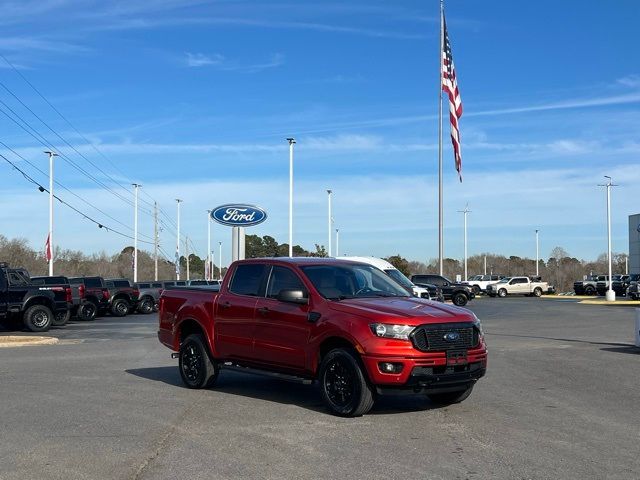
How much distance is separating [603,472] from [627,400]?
163 inches

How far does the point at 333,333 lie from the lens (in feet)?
29.7

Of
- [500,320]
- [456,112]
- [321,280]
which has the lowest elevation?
[500,320]

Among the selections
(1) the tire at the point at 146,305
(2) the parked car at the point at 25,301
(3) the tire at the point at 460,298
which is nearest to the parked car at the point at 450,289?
(3) the tire at the point at 460,298

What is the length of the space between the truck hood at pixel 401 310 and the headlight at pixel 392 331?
58 millimetres

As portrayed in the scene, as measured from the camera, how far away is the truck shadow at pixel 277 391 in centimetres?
980

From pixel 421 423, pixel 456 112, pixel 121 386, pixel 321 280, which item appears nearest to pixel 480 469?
pixel 421 423

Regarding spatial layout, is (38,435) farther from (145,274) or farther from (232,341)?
(145,274)

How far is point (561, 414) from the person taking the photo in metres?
9.27

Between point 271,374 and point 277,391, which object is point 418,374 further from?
point 277,391

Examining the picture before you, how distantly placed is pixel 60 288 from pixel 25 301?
Result: 1.87 metres

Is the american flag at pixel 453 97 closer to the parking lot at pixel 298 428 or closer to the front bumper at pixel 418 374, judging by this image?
the parking lot at pixel 298 428

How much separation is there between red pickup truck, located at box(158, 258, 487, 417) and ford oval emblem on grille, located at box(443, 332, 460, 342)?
12 millimetres

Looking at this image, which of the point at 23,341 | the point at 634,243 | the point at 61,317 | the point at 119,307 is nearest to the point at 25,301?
the point at 61,317

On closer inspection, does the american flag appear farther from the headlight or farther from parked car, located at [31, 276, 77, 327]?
the headlight
